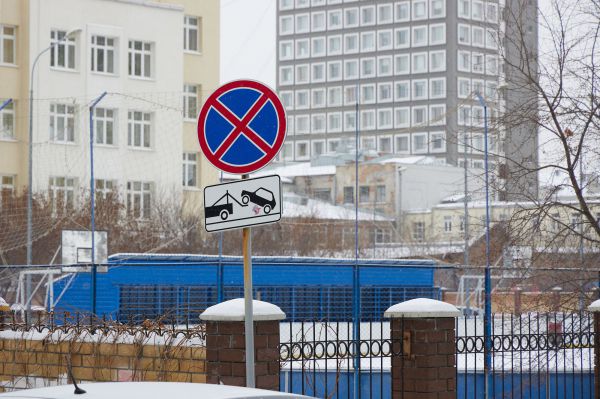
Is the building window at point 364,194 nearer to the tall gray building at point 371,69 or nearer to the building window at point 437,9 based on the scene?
the tall gray building at point 371,69

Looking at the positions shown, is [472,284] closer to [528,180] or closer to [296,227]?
[296,227]

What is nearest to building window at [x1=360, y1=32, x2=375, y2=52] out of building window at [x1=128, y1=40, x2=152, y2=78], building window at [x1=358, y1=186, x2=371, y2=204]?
building window at [x1=358, y1=186, x2=371, y2=204]

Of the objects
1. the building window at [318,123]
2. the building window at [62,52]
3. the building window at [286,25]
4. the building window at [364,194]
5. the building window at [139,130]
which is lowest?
the building window at [364,194]

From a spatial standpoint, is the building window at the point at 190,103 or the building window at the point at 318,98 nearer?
the building window at the point at 190,103

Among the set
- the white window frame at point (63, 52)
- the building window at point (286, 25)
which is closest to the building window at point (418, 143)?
the building window at point (286, 25)

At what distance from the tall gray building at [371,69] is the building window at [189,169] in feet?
272

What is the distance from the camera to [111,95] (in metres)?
46.2

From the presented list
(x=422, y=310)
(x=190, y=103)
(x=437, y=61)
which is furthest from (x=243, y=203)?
(x=437, y=61)

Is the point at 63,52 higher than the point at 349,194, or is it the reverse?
the point at 63,52

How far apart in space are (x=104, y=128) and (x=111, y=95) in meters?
3.90

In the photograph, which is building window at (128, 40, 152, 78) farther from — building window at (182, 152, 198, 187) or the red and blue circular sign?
the red and blue circular sign

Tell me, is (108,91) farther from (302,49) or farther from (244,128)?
(302,49)

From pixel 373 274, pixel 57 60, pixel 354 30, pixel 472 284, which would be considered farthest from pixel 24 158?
pixel 354 30

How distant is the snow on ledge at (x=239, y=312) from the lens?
34.1ft
